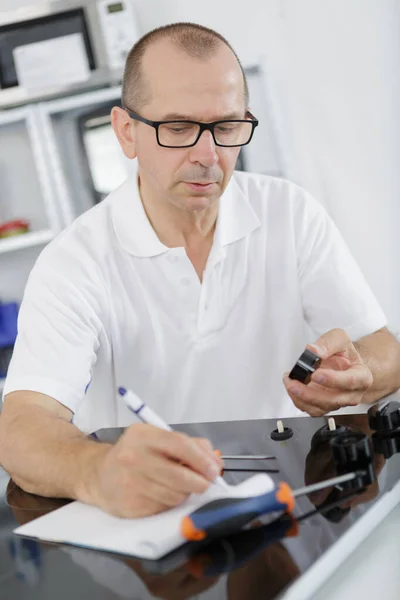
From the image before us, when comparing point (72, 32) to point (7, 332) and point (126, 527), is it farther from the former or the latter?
point (126, 527)

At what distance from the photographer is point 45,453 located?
1021 mm

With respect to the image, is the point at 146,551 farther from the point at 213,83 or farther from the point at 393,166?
the point at 393,166

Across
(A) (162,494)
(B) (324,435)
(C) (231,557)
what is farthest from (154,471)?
(B) (324,435)

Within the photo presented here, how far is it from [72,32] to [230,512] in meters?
2.72

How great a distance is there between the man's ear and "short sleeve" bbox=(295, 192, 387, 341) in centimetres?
37

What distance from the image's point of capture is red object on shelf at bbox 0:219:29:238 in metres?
3.06

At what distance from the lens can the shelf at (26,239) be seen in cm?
298

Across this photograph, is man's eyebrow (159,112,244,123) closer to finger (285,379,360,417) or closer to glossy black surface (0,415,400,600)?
finger (285,379,360,417)

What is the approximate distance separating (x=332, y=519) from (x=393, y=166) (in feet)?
Answer: 8.15

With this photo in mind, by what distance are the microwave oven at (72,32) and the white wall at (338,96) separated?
0.17 m

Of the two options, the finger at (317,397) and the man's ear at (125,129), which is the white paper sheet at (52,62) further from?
the finger at (317,397)

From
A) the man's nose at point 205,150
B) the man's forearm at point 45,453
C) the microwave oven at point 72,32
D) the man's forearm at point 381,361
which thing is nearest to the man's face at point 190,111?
the man's nose at point 205,150

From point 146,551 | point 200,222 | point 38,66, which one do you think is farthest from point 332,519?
point 38,66

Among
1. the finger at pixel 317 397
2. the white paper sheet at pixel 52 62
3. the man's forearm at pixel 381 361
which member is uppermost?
the white paper sheet at pixel 52 62
